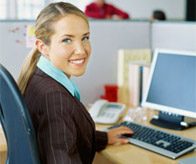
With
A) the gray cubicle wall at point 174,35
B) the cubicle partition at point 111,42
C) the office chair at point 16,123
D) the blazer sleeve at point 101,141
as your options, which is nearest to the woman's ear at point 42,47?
the office chair at point 16,123

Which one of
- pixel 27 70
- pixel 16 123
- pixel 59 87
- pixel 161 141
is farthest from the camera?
pixel 161 141

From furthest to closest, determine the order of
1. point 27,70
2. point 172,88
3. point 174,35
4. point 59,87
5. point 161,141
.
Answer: point 174,35
point 172,88
point 161,141
point 27,70
point 59,87

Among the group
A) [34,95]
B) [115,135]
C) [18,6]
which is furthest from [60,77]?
[18,6]

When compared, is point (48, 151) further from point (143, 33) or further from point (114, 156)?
point (143, 33)

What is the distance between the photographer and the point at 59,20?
1.14 m

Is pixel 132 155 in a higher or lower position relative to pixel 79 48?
lower

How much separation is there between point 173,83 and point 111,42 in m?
0.56

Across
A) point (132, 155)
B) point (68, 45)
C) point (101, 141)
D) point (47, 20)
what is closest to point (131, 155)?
point (132, 155)

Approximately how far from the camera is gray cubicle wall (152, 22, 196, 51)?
6.15 ft

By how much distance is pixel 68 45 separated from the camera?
115 cm

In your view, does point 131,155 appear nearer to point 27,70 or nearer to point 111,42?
point 27,70

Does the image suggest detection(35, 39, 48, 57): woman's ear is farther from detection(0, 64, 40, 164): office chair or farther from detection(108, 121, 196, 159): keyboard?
detection(108, 121, 196, 159): keyboard

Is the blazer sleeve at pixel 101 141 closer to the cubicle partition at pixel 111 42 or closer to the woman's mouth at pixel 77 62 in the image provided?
the woman's mouth at pixel 77 62

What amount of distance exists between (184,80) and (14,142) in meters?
0.86
